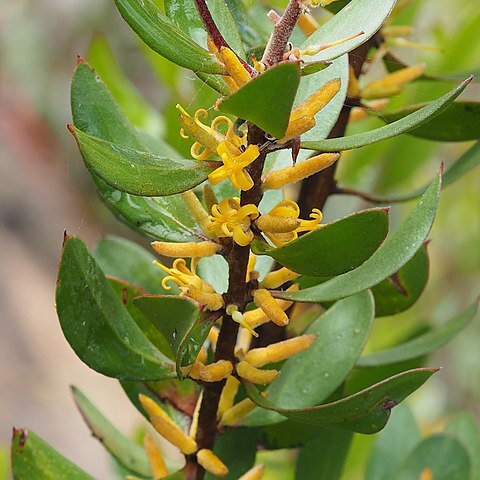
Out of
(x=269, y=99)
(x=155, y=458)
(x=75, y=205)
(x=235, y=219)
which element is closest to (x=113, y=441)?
(x=155, y=458)

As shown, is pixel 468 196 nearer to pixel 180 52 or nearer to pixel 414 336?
pixel 414 336

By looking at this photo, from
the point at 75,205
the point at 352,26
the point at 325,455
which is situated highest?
the point at 75,205

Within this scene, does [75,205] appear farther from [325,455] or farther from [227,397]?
[227,397]

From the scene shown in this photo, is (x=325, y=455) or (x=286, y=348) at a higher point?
(x=286, y=348)

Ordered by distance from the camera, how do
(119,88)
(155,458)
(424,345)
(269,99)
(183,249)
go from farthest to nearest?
(119,88)
(424,345)
(155,458)
(183,249)
(269,99)

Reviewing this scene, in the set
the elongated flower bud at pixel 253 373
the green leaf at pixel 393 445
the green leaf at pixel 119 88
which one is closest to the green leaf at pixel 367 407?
the elongated flower bud at pixel 253 373

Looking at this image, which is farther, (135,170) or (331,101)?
(331,101)
